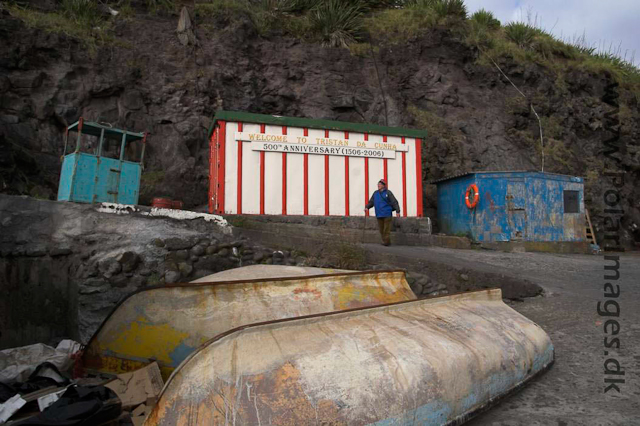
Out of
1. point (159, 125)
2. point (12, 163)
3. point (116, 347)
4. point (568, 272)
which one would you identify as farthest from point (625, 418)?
point (159, 125)

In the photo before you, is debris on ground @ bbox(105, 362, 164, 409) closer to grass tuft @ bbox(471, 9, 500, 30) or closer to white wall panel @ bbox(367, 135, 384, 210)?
white wall panel @ bbox(367, 135, 384, 210)

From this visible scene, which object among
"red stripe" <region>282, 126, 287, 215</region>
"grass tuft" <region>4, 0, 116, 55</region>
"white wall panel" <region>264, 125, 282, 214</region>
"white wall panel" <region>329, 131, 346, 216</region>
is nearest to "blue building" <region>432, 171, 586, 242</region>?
"white wall panel" <region>329, 131, 346, 216</region>

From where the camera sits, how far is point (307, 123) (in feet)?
30.0

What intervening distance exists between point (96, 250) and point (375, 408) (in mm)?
4323

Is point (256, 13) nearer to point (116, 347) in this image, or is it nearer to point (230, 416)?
point (116, 347)

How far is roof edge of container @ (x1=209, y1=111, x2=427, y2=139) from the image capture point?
8.70 meters

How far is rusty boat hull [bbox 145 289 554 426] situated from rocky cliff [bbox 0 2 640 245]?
11.2 metres

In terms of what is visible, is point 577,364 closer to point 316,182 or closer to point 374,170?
point 316,182

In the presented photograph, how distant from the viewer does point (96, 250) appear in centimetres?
475

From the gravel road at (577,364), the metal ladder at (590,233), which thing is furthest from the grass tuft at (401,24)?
the gravel road at (577,364)

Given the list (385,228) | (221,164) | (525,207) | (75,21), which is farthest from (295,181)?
(75,21)

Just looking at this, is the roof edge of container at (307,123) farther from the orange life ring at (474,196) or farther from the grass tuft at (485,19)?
the grass tuft at (485,19)

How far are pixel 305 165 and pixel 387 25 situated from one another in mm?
11196

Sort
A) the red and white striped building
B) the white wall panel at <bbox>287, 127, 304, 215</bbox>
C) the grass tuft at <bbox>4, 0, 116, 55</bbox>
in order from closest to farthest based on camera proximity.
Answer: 1. the red and white striped building
2. the white wall panel at <bbox>287, 127, 304, 215</bbox>
3. the grass tuft at <bbox>4, 0, 116, 55</bbox>
